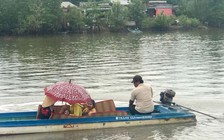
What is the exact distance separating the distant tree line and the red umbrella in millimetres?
54629

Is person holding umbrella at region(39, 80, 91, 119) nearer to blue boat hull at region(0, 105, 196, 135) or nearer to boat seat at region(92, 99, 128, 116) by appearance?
blue boat hull at region(0, 105, 196, 135)

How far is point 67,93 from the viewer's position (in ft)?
38.5

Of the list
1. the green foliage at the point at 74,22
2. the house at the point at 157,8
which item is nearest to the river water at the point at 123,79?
the green foliage at the point at 74,22

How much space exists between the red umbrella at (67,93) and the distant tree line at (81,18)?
54629 mm

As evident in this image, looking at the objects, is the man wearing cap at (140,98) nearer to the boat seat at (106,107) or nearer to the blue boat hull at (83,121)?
the blue boat hull at (83,121)

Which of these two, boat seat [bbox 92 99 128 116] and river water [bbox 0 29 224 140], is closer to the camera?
river water [bbox 0 29 224 140]

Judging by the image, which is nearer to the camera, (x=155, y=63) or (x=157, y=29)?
(x=155, y=63)

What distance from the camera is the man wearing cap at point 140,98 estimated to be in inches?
500

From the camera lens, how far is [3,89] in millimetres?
19875

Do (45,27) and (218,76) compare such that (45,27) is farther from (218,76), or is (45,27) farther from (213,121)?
(213,121)

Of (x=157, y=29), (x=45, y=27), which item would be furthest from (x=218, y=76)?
(x=157, y=29)

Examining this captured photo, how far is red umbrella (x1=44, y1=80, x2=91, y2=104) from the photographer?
38.2 ft

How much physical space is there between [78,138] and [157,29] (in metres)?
65.9

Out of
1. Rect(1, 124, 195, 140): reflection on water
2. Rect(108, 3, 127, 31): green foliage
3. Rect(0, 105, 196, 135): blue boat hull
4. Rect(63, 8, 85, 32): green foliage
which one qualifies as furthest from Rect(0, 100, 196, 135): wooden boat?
Rect(108, 3, 127, 31): green foliage
